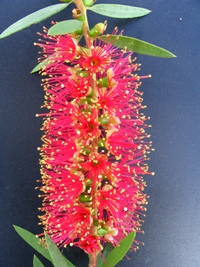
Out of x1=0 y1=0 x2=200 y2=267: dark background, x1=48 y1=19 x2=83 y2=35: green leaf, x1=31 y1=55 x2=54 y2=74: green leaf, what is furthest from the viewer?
x1=0 y1=0 x2=200 y2=267: dark background

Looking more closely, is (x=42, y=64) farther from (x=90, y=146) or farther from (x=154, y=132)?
(x=154, y=132)

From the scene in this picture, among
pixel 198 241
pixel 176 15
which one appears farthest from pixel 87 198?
pixel 176 15

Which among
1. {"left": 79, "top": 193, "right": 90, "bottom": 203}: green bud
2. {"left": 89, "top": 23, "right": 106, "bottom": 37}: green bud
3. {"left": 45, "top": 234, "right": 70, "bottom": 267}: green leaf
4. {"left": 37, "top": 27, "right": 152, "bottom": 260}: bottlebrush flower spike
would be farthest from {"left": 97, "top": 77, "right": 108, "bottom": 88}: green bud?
{"left": 45, "top": 234, "right": 70, "bottom": 267}: green leaf

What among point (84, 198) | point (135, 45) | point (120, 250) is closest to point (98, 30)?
point (135, 45)

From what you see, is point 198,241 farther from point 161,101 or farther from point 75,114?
point 75,114

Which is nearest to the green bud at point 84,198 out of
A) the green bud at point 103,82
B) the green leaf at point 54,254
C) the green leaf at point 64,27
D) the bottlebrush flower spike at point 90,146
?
the bottlebrush flower spike at point 90,146

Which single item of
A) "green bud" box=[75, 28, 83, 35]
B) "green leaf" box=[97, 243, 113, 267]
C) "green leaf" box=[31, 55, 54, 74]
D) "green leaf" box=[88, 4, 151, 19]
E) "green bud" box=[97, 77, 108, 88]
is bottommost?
"green leaf" box=[97, 243, 113, 267]

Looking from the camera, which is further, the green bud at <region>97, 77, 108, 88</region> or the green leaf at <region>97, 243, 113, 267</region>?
the green leaf at <region>97, 243, 113, 267</region>

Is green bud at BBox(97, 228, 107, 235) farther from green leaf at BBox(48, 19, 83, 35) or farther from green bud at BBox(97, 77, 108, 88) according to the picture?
green leaf at BBox(48, 19, 83, 35)
